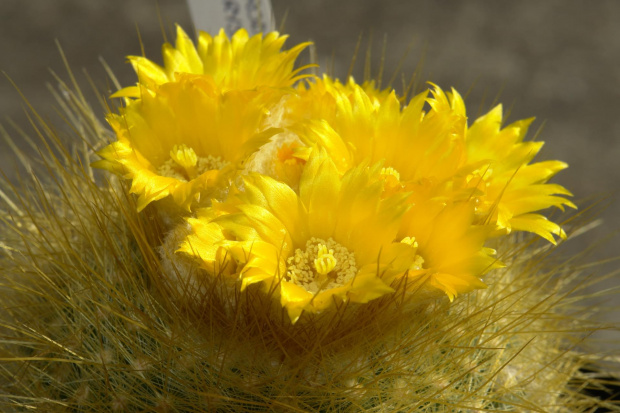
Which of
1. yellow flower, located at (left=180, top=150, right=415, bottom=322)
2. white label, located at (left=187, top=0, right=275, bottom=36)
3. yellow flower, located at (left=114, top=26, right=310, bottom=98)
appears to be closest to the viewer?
yellow flower, located at (left=180, top=150, right=415, bottom=322)

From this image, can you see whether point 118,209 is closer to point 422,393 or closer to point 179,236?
point 179,236

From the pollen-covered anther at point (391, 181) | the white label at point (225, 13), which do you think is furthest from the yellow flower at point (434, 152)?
the white label at point (225, 13)

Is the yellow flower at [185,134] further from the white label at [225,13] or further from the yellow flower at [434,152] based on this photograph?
the white label at [225,13]

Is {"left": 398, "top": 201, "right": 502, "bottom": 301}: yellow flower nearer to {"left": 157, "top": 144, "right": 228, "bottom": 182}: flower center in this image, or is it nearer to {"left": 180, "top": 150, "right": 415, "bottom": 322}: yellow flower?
{"left": 180, "top": 150, "right": 415, "bottom": 322}: yellow flower

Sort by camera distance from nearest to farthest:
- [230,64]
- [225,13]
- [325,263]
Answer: [325,263] < [230,64] < [225,13]

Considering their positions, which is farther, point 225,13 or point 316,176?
point 225,13

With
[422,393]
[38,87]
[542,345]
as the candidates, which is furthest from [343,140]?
[38,87]

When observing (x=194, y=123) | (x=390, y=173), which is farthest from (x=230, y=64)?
(x=390, y=173)

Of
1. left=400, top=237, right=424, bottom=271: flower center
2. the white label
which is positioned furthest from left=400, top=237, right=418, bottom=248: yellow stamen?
the white label

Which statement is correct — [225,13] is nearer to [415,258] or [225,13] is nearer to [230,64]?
[230,64]
